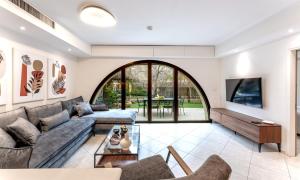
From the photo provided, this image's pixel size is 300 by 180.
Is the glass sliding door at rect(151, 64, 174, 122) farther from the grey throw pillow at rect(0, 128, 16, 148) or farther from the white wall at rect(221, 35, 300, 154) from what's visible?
the grey throw pillow at rect(0, 128, 16, 148)

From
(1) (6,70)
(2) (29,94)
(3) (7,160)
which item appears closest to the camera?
(3) (7,160)

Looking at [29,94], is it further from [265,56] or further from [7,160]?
[265,56]

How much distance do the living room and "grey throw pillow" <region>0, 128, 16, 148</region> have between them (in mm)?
18

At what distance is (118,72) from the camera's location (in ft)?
19.0

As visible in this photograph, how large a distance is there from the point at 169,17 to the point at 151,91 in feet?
9.89

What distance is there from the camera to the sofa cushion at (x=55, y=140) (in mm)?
2133

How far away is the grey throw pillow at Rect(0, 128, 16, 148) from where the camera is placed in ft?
6.95

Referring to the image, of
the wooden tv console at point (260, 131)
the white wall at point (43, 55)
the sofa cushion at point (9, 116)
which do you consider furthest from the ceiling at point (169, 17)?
the wooden tv console at point (260, 131)

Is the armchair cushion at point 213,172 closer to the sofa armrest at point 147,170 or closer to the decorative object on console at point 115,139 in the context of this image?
the sofa armrest at point 147,170

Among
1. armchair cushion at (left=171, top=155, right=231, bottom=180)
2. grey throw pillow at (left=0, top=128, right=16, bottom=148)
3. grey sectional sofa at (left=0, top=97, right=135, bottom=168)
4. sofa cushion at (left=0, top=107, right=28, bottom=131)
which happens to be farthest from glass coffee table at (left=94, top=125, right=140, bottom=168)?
armchair cushion at (left=171, top=155, right=231, bottom=180)

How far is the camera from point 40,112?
Answer: 10.7 ft

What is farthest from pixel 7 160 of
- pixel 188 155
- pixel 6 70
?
pixel 188 155

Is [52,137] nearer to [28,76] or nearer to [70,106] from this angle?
[28,76]

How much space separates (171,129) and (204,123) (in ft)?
4.57
